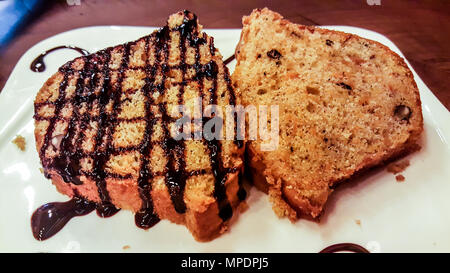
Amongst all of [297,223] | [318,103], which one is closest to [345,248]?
[297,223]

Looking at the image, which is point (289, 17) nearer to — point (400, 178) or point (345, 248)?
point (400, 178)

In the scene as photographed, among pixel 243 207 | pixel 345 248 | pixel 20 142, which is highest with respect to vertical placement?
pixel 20 142

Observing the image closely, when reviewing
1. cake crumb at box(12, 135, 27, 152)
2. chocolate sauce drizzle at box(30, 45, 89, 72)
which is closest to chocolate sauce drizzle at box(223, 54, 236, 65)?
chocolate sauce drizzle at box(30, 45, 89, 72)

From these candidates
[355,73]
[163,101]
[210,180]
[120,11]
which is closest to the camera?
[210,180]

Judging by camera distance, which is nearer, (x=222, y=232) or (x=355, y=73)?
(x=222, y=232)

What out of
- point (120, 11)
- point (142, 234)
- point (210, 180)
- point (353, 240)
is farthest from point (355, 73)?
point (120, 11)

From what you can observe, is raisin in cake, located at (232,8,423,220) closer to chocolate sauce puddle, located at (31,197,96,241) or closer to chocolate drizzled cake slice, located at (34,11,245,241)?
chocolate drizzled cake slice, located at (34,11,245,241)

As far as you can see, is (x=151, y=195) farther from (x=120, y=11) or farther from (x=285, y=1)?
(x=285, y=1)
